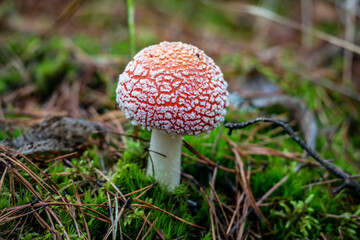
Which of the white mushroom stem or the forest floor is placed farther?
the white mushroom stem

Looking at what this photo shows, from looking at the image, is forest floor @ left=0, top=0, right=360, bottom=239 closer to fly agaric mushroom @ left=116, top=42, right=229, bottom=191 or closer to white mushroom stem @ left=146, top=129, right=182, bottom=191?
white mushroom stem @ left=146, top=129, right=182, bottom=191

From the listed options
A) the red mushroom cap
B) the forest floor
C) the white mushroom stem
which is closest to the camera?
the red mushroom cap

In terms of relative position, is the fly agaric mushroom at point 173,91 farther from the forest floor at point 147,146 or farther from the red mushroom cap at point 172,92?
the forest floor at point 147,146

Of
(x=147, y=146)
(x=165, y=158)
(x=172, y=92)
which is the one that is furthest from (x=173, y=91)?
(x=147, y=146)

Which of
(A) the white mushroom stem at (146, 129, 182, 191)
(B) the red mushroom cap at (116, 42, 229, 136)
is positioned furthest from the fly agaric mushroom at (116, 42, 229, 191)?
(A) the white mushroom stem at (146, 129, 182, 191)

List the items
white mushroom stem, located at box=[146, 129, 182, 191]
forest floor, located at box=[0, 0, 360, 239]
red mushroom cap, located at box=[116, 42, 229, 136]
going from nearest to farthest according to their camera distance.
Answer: red mushroom cap, located at box=[116, 42, 229, 136]
forest floor, located at box=[0, 0, 360, 239]
white mushroom stem, located at box=[146, 129, 182, 191]

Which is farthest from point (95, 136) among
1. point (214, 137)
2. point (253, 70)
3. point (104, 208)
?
point (253, 70)

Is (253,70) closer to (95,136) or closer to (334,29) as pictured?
(95,136)
